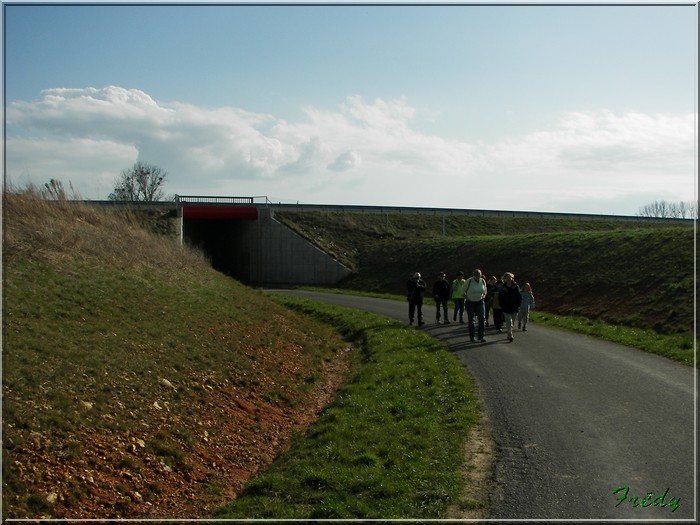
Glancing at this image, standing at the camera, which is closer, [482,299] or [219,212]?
[482,299]

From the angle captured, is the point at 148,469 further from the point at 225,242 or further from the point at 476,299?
the point at 225,242

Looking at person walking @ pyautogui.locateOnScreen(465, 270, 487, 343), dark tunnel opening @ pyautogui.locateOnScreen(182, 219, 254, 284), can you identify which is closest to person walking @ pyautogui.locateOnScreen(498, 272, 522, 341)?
person walking @ pyautogui.locateOnScreen(465, 270, 487, 343)

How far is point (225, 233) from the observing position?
182ft

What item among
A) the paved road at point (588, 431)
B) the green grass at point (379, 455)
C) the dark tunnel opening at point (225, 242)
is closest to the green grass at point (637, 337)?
the paved road at point (588, 431)

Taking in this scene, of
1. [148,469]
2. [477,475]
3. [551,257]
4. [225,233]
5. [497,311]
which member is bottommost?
[148,469]

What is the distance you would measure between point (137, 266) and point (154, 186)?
202 ft

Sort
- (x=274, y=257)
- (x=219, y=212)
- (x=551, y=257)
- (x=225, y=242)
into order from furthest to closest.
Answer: (x=225, y=242)
(x=274, y=257)
(x=219, y=212)
(x=551, y=257)

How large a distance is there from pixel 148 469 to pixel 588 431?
5.34 m

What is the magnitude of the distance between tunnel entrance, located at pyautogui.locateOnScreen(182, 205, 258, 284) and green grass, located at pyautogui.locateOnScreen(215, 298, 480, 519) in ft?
124

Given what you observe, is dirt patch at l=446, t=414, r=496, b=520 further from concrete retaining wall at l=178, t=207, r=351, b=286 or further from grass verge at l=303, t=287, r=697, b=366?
concrete retaining wall at l=178, t=207, r=351, b=286

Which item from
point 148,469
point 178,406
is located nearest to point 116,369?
point 178,406

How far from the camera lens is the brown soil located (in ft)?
20.4

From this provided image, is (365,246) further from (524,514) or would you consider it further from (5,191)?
(524,514)

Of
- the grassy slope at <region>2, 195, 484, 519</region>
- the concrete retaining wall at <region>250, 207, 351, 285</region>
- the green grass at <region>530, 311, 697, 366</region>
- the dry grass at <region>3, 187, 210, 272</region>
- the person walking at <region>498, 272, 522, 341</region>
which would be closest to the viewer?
the grassy slope at <region>2, 195, 484, 519</region>
